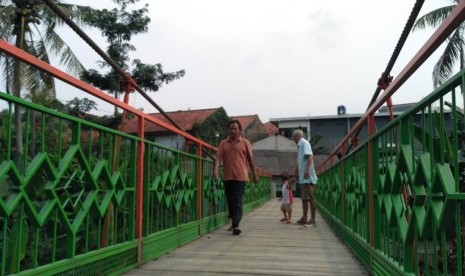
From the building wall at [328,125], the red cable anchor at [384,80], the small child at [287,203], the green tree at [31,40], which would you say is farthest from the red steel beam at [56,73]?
the building wall at [328,125]

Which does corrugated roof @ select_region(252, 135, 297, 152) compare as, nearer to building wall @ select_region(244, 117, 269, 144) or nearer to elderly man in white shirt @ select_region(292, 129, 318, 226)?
building wall @ select_region(244, 117, 269, 144)

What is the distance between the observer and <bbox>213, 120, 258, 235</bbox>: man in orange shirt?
6.64 m

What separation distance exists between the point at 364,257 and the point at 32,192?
268 cm

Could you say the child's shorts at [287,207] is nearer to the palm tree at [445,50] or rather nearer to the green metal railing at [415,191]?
the green metal railing at [415,191]

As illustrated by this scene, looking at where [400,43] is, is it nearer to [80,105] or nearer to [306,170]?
[306,170]

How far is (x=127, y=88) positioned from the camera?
504cm

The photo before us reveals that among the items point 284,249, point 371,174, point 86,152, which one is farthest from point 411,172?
point 284,249

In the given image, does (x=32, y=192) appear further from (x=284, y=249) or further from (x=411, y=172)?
(x=284, y=249)

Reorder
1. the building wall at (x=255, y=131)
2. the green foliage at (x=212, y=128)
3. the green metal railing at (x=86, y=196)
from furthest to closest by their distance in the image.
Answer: the building wall at (x=255, y=131) → the green foliage at (x=212, y=128) → the green metal railing at (x=86, y=196)

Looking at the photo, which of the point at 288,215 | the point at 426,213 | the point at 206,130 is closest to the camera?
the point at 426,213

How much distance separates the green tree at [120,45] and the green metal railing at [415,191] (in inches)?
755

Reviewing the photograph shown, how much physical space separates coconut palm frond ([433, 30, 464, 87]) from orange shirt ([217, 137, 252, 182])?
16.0 meters

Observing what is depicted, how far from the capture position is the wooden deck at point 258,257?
387 centimetres

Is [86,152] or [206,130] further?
[206,130]
